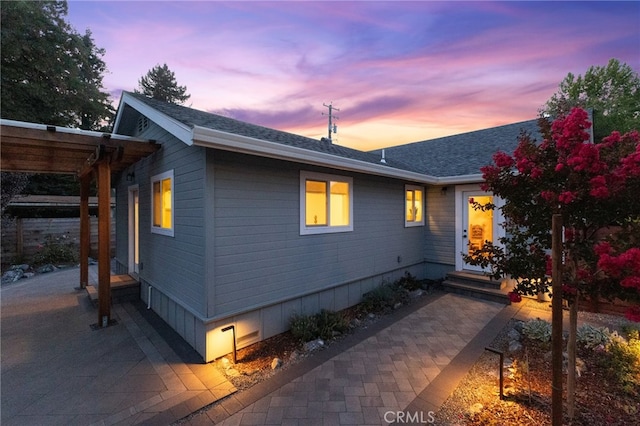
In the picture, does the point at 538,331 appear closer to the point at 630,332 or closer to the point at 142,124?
the point at 630,332

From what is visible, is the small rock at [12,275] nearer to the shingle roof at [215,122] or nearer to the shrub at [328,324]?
the shingle roof at [215,122]

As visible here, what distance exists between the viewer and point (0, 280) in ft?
27.1

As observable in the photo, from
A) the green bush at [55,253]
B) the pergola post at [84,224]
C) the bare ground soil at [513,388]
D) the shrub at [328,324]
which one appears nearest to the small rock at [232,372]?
the bare ground soil at [513,388]

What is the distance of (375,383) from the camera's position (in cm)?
324

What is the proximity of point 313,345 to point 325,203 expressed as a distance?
2503 millimetres

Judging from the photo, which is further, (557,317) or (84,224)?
(84,224)

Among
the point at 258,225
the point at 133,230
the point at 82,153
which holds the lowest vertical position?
the point at 133,230

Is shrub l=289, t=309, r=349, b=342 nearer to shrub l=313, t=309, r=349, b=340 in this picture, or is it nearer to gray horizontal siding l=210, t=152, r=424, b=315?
shrub l=313, t=309, r=349, b=340

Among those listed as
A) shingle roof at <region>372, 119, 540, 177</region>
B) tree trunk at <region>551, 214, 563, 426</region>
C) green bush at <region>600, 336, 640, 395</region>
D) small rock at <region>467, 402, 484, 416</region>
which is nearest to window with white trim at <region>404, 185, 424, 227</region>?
shingle roof at <region>372, 119, 540, 177</region>

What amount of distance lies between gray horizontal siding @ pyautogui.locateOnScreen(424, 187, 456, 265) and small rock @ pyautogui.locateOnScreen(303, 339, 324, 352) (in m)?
5.02

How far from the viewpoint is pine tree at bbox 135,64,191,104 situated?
85.7 feet

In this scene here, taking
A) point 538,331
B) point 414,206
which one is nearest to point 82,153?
point 414,206

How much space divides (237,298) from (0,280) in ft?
30.9

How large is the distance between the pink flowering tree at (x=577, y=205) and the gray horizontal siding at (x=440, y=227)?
15.9 feet
